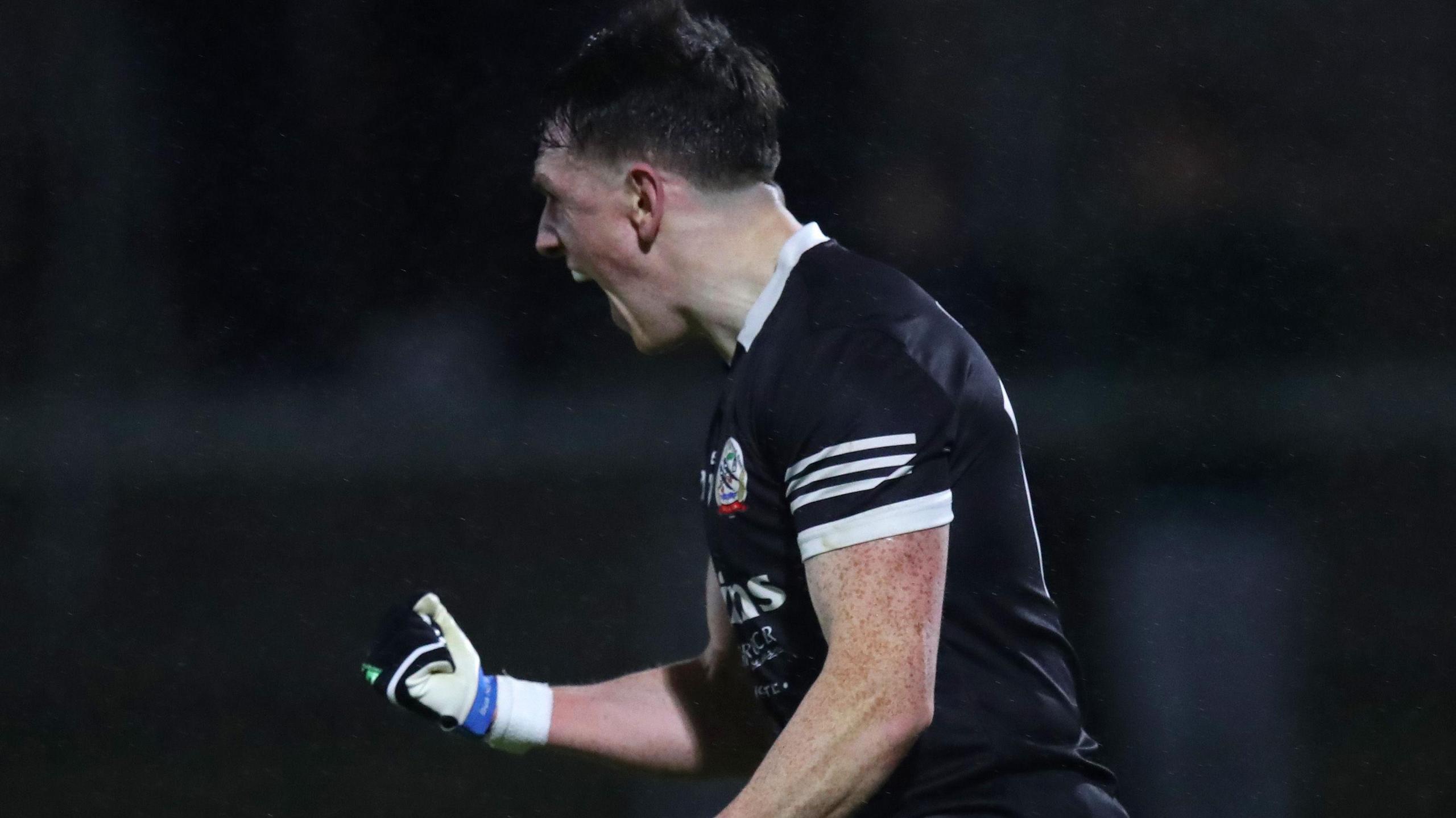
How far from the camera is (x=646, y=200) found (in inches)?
61.7

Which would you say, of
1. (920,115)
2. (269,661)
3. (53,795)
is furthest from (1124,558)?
(53,795)

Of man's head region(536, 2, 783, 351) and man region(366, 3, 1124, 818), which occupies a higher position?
man's head region(536, 2, 783, 351)

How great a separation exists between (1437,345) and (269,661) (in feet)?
9.50

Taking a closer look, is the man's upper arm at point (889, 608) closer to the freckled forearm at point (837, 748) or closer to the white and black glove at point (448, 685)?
the freckled forearm at point (837, 748)

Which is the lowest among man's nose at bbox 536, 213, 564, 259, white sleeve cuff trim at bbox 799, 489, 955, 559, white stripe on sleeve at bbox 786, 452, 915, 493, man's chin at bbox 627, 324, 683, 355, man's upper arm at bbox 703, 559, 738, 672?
man's upper arm at bbox 703, 559, 738, 672

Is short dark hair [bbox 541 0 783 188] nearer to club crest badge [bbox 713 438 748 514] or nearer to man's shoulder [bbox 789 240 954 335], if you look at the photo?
man's shoulder [bbox 789 240 954 335]

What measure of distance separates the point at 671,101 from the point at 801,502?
0.54m

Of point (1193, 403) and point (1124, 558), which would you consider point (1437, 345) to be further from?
point (1124, 558)

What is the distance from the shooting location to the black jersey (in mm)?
1268

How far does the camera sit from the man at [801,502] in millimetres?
1239

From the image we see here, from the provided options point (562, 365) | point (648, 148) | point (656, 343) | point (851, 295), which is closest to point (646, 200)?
point (648, 148)

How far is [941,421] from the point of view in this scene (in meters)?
1.29

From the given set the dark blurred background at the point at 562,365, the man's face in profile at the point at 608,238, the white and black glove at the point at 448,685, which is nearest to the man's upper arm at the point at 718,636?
the white and black glove at the point at 448,685

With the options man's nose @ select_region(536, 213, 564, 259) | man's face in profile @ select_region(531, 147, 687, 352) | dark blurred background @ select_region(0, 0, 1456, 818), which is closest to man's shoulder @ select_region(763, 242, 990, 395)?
man's face in profile @ select_region(531, 147, 687, 352)
